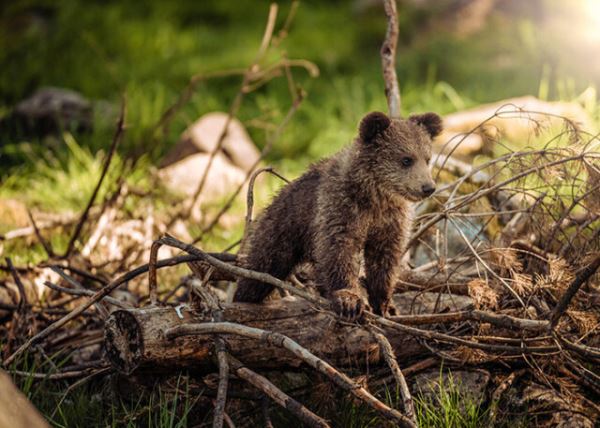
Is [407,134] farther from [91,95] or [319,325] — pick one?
[91,95]

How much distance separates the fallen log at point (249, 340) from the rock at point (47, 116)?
16.4ft

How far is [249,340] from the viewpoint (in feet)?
11.6

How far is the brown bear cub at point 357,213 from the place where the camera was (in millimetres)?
3654

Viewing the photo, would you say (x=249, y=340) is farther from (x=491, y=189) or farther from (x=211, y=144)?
(x=211, y=144)

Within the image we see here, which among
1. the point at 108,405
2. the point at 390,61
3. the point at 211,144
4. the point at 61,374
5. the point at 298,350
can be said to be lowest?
the point at 108,405

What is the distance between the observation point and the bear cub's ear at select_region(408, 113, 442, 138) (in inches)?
156

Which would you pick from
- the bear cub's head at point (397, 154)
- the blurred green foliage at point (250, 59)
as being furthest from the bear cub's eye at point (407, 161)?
the blurred green foliage at point (250, 59)

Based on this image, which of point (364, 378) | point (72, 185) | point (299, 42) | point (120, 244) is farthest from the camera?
point (299, 42)

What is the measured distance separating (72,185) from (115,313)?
12.6 ft

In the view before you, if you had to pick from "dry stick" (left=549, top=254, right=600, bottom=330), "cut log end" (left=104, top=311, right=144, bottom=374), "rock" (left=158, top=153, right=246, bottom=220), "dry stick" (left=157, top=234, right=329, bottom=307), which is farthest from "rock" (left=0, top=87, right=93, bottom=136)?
"dry stick" (left=549, top=254, right=600, bottom=330)

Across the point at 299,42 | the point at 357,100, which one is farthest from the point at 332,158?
the point at 299,42

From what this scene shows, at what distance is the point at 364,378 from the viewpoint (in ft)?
10.5

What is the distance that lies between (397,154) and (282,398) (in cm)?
127

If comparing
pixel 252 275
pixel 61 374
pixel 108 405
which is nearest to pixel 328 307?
pixel 252 275
